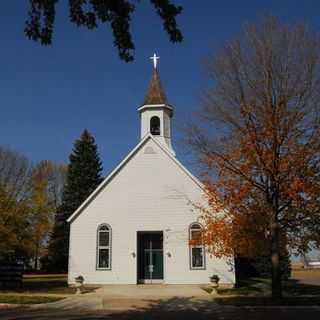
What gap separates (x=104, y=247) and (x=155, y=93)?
39.2 feet

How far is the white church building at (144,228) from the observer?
28266mm

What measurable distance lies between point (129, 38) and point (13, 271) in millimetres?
21142

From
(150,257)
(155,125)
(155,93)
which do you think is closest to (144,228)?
(150,257)

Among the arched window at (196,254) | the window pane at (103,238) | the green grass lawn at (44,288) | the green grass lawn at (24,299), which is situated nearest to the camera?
the green grass lawn at (24,299)

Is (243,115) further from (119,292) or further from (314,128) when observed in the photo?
(119,292)


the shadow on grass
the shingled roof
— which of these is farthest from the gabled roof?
the shadow on grass

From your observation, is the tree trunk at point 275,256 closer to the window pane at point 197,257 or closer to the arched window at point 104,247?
the window pane at point 197,257

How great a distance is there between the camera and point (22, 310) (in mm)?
17375

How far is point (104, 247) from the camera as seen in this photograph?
2889cm

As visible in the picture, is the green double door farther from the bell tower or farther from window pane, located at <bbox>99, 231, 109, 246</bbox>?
the bell tower

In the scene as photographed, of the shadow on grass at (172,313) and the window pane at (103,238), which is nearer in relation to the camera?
the shadow on grass at (172,313)

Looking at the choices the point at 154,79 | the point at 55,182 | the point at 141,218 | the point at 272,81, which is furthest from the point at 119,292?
the point at 55,182

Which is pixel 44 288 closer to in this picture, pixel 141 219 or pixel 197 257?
pixel 141 219

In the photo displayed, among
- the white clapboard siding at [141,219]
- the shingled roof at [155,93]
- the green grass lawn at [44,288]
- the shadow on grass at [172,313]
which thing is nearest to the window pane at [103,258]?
the white clapboard siding at [141,219]
